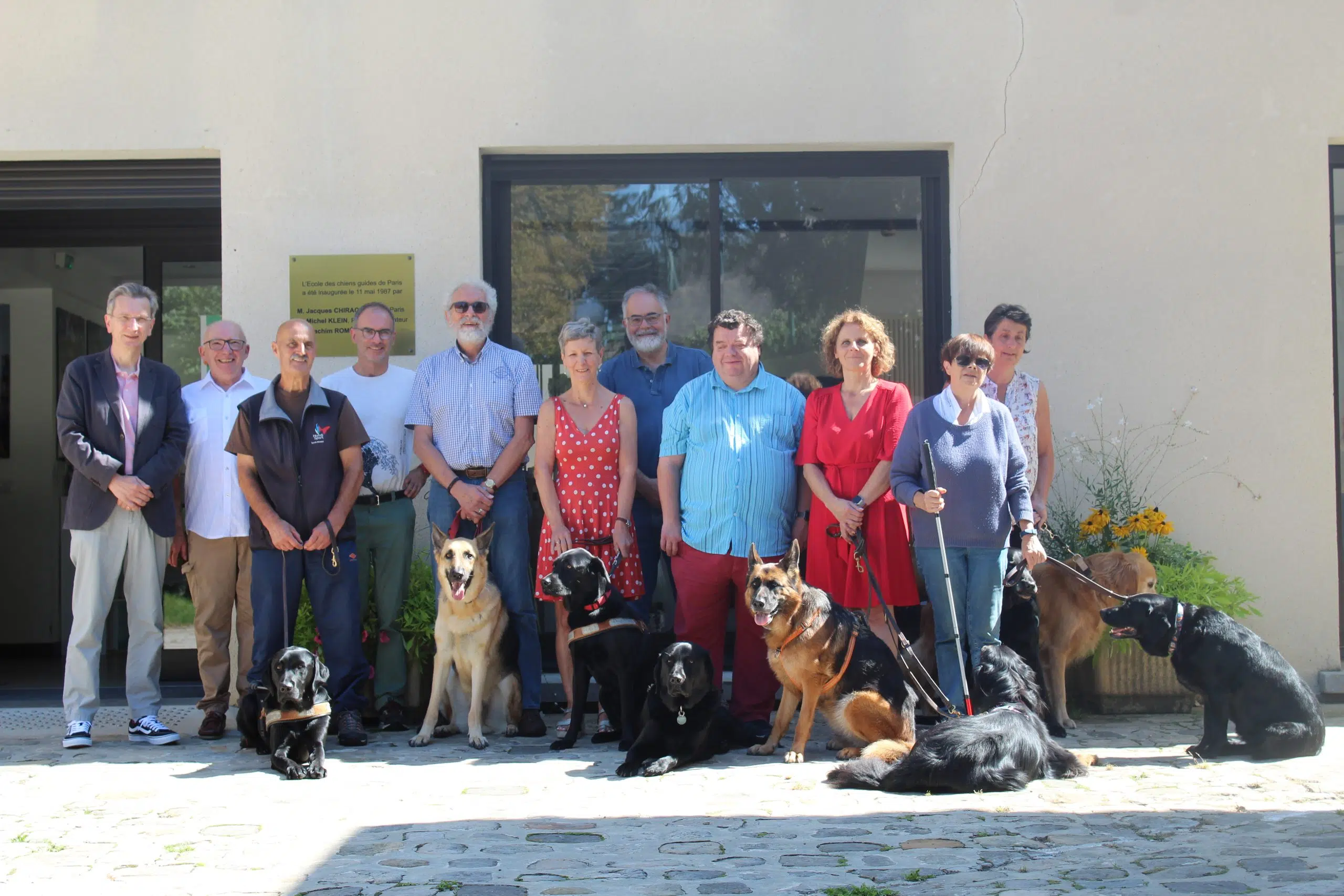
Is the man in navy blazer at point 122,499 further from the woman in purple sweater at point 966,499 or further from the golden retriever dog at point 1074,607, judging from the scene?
the golden retriever dog at point 1074,607

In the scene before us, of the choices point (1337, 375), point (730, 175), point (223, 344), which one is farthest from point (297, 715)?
point (1337, 375)

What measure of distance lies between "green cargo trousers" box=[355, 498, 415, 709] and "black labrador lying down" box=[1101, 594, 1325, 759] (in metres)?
3.46

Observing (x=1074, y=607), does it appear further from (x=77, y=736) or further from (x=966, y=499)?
(x=77, y=736)

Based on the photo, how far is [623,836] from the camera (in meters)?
3.96

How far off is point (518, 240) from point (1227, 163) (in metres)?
A: 4.19

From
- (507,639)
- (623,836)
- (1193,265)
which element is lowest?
(623,836)

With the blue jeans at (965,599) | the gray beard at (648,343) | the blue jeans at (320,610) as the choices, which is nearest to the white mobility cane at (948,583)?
the blue jeans at (965,599)

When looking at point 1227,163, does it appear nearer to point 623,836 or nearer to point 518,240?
point 518,240

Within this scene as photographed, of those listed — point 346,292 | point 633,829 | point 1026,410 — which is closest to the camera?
point 633,829

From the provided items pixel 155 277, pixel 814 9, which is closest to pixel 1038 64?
pixel 814 9

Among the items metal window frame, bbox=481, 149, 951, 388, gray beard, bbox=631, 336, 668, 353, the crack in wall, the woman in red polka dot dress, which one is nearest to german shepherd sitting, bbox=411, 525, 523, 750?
the woman in red polka dot dress

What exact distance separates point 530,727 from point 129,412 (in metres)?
2.50

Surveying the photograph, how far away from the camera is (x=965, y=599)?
17.5 ft

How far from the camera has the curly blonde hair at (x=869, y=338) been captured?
5.52 meters
